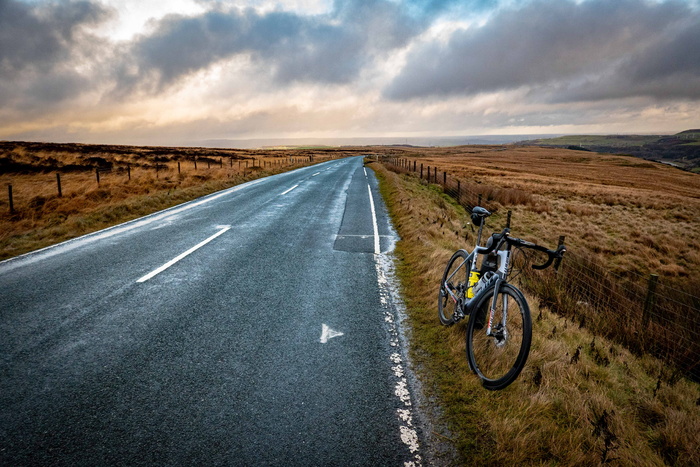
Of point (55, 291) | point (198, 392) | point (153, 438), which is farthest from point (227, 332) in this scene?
point (55, 291)

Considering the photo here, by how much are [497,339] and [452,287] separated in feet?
3.96

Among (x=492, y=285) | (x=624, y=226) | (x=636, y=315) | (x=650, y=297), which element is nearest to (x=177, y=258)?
(x=492, y=285)

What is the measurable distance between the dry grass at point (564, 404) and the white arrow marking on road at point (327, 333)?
0.95m

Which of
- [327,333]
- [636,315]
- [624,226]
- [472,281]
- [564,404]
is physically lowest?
[624,226]

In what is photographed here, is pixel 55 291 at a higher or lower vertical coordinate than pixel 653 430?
higher

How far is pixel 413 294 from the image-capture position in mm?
5520

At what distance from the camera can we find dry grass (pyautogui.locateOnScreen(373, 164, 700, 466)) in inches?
100

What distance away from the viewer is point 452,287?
445 cm

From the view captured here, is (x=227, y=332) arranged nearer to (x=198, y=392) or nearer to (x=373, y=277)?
(x=198, y=392)

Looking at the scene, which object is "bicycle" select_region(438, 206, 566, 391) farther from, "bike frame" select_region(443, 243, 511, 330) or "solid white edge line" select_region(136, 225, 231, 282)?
"solid white edge line" select_region(136, 225, 231, 282)

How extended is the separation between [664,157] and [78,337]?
21265cm

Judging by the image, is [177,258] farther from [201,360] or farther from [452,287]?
[452,287]

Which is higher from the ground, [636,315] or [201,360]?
[201,360]

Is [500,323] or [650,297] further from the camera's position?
[650,297]
